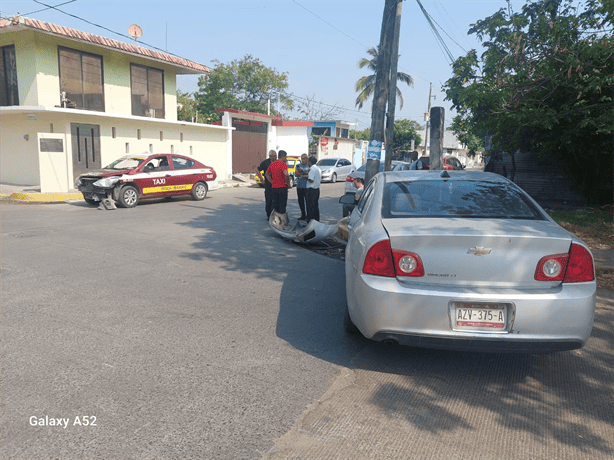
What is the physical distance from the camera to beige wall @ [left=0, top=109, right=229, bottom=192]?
19109 millimetres

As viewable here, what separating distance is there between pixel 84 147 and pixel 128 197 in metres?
6.76

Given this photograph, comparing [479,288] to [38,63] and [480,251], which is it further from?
[38,63]

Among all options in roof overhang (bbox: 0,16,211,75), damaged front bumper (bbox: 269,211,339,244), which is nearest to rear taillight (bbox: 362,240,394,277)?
damaged front bumper (bbox: 269,211,339,244)

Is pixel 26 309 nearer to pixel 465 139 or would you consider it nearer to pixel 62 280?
pixel 62 280

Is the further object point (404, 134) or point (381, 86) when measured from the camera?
point (404, 134)

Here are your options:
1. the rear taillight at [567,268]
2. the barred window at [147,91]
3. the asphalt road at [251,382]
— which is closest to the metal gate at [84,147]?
the barred window at [147,91]

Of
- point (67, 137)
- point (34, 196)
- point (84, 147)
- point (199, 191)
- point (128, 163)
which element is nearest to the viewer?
point (128, 163)

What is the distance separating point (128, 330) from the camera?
4.67 metres

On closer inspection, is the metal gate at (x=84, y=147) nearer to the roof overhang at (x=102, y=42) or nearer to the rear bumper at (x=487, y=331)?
the roof overhang at (x=102, y=42)

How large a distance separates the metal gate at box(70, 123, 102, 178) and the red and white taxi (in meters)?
4.76

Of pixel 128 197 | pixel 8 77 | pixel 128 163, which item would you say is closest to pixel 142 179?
pixel 128 197

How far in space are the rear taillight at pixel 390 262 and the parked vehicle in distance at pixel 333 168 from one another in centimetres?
2449

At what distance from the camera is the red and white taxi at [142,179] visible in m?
14.5

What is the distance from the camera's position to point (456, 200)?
443cm
